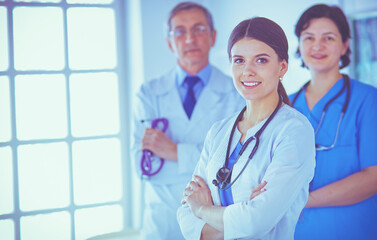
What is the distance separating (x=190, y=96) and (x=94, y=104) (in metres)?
0.71

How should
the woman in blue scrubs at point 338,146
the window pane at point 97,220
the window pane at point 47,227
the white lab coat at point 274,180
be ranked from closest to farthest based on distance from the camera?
the white lab coat at point 274,180, the woman in blue scrubs at point 338,146, the window pane at point 47,227, the window pane at point 97,220

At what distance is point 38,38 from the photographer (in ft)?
5.02

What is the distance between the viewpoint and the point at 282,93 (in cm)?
92

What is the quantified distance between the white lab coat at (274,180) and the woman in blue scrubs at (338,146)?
1.20 feet

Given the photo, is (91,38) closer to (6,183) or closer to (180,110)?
(180,110)

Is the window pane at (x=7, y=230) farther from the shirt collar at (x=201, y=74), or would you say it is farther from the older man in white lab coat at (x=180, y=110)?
the shirt collar at (x=201, y=74)

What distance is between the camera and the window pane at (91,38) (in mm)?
1849

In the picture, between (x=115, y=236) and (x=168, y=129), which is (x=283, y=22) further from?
(x=115, y=236)

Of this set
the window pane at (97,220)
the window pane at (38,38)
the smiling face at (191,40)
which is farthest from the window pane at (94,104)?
the smiling face at (191,40)

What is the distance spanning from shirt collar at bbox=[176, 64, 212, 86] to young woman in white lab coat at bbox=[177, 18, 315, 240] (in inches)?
23.3

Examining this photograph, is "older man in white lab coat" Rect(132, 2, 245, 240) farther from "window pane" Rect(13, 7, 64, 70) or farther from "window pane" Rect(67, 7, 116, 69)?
"window pane" Rect(67, 7, 116, 69)

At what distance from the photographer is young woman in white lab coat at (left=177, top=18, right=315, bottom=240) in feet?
2.58

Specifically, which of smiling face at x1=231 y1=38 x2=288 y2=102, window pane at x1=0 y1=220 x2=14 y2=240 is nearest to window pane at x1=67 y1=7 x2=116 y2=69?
window pane at x1=0 y1=220 x2=14 y2=240

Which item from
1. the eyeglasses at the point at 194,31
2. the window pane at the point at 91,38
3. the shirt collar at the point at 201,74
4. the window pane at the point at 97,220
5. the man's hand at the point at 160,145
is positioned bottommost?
the window pane at the point at 97,220
